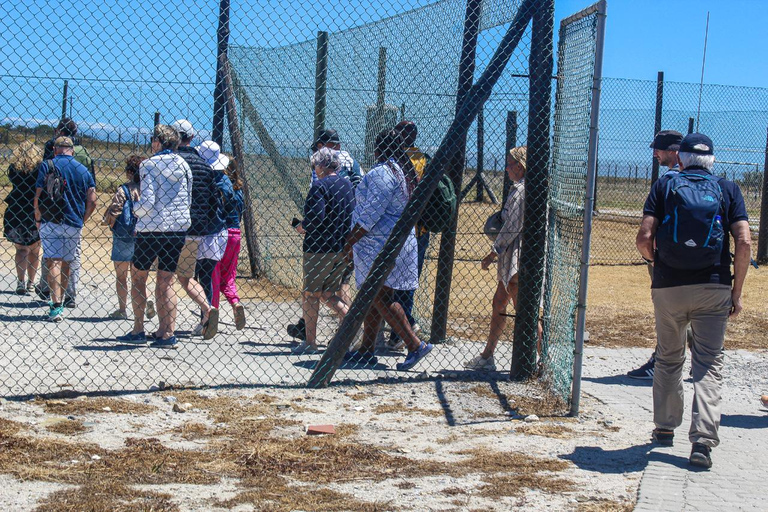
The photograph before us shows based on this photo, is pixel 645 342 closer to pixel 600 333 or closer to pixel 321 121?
pixel 600 333

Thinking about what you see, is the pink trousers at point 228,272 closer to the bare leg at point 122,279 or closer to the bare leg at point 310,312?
the bare leg at point 122,279

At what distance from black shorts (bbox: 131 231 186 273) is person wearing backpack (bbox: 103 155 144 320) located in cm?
86

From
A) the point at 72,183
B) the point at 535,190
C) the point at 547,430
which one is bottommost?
the point at 547,430

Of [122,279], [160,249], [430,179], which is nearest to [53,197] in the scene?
[122,279]

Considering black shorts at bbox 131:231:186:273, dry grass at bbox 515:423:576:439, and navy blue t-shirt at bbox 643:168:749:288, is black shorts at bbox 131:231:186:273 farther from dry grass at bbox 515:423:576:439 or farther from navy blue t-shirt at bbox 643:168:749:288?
navy blue t-shirt at bbox 643:168:749:288

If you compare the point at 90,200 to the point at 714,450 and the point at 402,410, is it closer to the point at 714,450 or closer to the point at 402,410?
the point at 402,410

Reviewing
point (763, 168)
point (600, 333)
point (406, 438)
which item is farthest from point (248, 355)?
point (763, 168)

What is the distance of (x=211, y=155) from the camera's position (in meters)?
7.31

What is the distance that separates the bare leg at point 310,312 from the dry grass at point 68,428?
2251mm

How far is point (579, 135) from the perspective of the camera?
5695 mm

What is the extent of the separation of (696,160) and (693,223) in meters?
0.41

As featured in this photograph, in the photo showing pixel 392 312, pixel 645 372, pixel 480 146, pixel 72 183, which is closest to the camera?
pixel 392 312

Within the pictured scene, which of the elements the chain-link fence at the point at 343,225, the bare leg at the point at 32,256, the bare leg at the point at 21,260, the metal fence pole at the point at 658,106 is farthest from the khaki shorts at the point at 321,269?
the metal fence pole at the point at 658,106

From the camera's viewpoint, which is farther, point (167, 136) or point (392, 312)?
point (167, 136)
